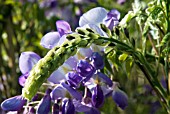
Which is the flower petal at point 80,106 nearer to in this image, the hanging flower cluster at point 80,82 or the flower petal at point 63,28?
the hanging flower cluster at point 80,82

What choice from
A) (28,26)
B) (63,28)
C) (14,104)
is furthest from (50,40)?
(28,26)

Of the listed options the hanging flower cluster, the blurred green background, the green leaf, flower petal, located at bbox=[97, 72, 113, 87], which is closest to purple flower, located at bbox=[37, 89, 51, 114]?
the hanging flower cluster

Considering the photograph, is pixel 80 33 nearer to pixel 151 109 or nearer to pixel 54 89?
pixel 54 89

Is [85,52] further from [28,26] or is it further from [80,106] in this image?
[28,26]

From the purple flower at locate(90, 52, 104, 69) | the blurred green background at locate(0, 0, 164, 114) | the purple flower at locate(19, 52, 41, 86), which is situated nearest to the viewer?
the purple flower at locate(90, 52, 104, 69)

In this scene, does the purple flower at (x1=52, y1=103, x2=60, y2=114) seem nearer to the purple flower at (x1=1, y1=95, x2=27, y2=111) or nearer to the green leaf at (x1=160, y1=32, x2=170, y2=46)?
the purple flower at (x1=1, y1=95, x2=27, y2=111)

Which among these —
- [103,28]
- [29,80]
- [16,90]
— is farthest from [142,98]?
[29,80]
